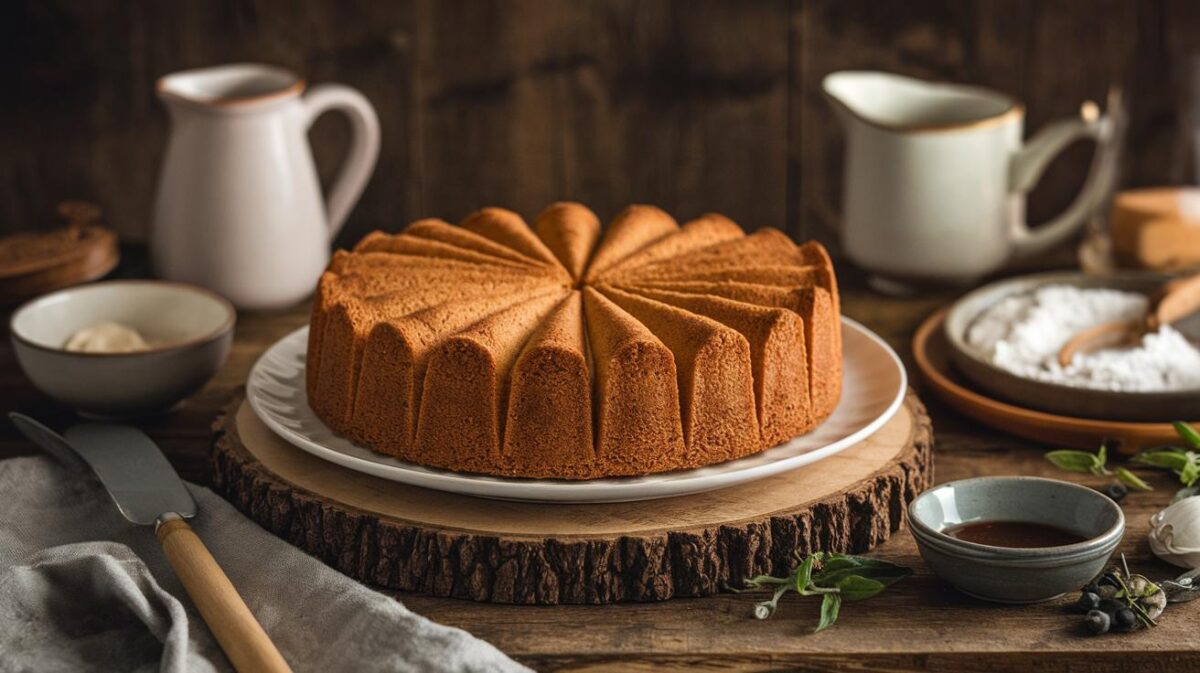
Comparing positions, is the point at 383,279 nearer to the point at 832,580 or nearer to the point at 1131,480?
the point at 832,580

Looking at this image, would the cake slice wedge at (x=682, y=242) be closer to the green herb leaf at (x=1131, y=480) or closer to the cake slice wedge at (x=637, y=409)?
the cake slice wedge at (x=637, y=409)

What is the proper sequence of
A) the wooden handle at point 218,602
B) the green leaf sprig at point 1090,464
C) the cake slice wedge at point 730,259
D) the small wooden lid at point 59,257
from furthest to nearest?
the small wooden lid at point 59,257 < the cake slice wedge at point 730,259 < the green leaf sprig at point 1090,464 < the wooden handle at point 218,602

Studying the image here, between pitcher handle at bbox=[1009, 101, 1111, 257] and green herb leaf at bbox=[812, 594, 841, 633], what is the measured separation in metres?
1.08

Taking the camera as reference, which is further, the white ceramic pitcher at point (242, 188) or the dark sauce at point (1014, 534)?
the white ceramic pitcher at point (242, 188)

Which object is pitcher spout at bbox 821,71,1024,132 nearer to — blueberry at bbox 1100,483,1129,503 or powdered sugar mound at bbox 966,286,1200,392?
powdered sugar mound at bbox 966,286,1200,392

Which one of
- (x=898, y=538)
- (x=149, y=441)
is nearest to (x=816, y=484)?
(x=898, y=538)

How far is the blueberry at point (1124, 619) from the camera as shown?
114 cm

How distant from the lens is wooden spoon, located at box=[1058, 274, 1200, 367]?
5.48 ft

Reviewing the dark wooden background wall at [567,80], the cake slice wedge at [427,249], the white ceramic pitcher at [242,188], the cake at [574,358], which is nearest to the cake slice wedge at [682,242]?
the cake at [574,358]

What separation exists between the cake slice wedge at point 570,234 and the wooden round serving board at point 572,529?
1.23 ft

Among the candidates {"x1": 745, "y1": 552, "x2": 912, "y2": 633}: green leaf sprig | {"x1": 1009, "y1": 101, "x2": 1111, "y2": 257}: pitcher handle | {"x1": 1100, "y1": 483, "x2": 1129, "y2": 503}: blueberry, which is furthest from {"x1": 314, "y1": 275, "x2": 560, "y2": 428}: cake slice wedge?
{"x1": 1009, "y1": 101, "x2": 1111, "y2": 257}: pitcher handle

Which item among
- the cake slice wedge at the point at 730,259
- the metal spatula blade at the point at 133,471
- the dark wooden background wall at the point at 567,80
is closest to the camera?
the metal spatula blade at the point at 133,471

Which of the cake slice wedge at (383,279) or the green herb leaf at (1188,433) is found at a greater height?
the cake slice wedge at (383,279)

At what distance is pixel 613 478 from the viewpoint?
1268mm
